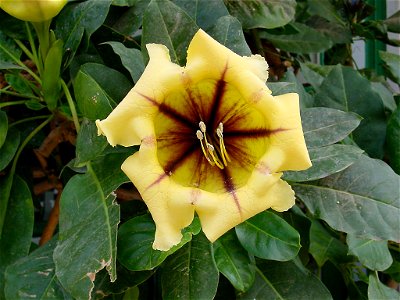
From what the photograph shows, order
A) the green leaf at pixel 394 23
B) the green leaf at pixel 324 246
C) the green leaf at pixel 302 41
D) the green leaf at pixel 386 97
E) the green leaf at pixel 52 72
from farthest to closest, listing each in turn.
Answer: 1. the green leaf at pixel 394 23
2. the green leaf at pixel 302 41
3. the green leaf at pixel 386 97
4. the green leaf at pixel 324 246
5. the green leaf at pixel 52 72

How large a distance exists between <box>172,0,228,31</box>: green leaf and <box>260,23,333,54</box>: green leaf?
36cm

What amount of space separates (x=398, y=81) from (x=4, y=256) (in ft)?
2.69

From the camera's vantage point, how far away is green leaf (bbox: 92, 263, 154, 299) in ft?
2.44

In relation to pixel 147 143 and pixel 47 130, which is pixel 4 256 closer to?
pixel 47 130

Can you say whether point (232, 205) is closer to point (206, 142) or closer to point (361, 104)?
point (206, 142)

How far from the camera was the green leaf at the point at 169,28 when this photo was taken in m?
0.76

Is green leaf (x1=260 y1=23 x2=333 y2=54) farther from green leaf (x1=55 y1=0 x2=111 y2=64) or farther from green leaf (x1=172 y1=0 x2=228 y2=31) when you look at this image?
green leaf (x1=55 y1=0 x2=111 y2=64)

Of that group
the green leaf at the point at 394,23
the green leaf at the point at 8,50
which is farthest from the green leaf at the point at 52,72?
the green leaf at the point at 394,23

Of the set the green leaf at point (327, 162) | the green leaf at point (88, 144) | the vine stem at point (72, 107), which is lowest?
the green leaf at point (327, 162)

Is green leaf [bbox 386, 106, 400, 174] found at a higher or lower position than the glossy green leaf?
lower

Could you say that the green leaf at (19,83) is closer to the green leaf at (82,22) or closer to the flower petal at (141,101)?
the green leaf at (82,22)

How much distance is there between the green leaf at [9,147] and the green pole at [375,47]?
43.1 inches

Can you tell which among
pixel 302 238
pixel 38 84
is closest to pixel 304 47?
pixel 302 238

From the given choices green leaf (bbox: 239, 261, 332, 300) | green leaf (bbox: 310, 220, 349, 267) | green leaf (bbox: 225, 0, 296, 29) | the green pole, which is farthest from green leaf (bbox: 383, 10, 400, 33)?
green leaf (bbox: 239, 261, 332, 300)
